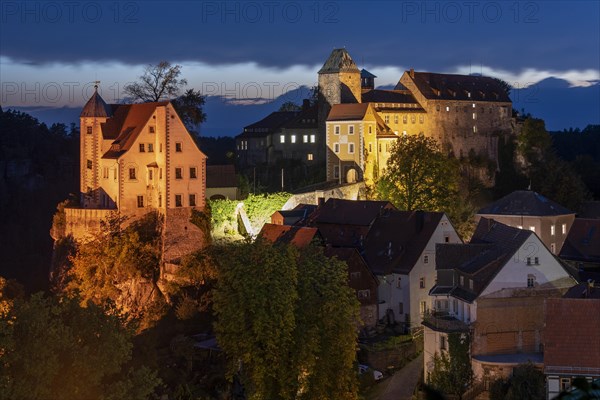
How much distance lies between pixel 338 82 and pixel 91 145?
24228 millimetres

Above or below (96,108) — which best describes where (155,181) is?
below

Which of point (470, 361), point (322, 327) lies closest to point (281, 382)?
point (322, 327)

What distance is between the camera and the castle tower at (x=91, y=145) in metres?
54.1

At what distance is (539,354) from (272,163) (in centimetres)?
4321

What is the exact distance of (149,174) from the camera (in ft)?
172

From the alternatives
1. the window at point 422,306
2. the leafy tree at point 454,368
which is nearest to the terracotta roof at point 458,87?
the window at point 422,306

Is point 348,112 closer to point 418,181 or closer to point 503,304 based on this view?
point 418,181

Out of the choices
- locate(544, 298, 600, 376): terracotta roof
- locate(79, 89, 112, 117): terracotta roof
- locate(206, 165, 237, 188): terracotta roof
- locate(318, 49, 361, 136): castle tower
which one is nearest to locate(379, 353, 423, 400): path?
locate(544, 298, 600, 376): terracotta roof

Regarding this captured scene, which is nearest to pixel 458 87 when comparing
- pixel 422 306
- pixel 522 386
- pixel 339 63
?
pixel 339 63

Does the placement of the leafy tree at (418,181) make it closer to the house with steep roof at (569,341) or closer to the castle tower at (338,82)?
the castle tower at (338,82)

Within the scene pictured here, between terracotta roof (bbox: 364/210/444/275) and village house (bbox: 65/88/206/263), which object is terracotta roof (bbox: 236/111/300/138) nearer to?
village house (bbox: 65/88/206/263)

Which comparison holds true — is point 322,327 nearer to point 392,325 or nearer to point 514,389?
point 514,389

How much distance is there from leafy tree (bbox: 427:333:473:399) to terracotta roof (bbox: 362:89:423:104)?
40.0 metres

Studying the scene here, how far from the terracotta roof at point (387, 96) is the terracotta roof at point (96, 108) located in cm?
2493
